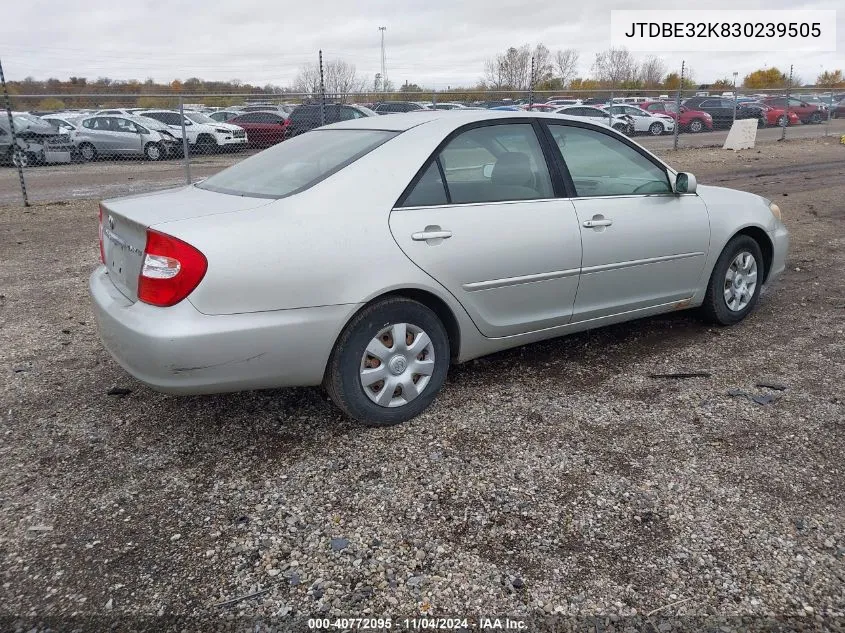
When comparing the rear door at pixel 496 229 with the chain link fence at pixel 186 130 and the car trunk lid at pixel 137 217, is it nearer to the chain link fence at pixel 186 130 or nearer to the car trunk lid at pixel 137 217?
the car trunk lid at pixel 137 217

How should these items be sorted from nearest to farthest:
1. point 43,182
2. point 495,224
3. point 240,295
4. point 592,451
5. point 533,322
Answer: point 240,295 < point 592,451 < point 495,224 < point 533,322 < point 43,182

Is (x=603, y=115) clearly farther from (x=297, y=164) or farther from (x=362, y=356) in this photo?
(x=362, y=356)

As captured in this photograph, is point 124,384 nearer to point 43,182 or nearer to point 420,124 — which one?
point 420,124

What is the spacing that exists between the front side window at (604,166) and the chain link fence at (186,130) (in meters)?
7.38

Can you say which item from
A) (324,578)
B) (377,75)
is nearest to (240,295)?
(324,578)

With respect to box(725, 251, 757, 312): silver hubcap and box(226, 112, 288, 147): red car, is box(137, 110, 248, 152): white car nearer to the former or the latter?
box(226, 112, 288, 147): red car

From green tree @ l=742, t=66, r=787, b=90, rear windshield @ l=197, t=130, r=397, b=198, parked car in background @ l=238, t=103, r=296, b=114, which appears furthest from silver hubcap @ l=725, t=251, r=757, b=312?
green tree @ l=742, t=66, r=787, b=90

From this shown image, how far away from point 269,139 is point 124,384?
60.4 ft

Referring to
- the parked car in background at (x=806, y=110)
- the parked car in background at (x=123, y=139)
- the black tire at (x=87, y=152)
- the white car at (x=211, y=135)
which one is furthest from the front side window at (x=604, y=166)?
the parked car in background at (x=806, y=110)

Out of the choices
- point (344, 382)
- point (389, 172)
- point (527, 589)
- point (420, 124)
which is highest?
point (420, 124)

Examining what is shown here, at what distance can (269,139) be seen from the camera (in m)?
21.3

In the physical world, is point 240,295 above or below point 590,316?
above

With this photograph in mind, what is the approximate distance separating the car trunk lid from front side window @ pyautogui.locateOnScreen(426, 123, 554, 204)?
1010mm

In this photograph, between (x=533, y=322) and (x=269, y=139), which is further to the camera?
(x=269, y=139)
